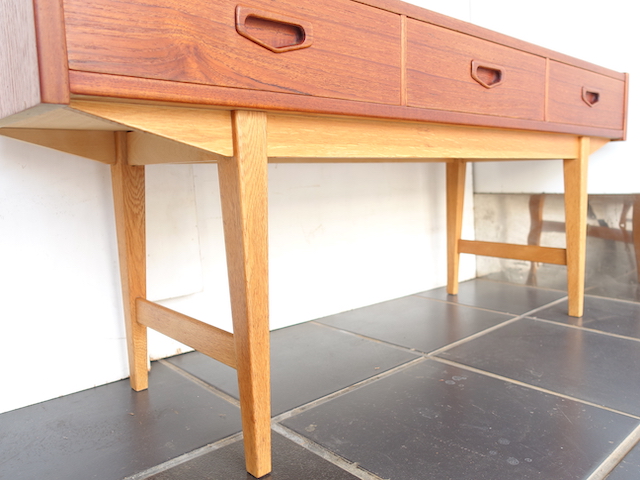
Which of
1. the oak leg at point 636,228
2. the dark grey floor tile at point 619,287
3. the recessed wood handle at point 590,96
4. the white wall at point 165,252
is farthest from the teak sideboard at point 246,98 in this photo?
the dark grey floor tile at point 619,287

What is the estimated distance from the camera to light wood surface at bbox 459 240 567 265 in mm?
1644

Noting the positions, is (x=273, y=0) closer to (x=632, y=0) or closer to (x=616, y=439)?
(x=616, y=439)

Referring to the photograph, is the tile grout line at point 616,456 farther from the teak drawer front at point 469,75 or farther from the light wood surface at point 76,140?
the light wood surface at point 76,140

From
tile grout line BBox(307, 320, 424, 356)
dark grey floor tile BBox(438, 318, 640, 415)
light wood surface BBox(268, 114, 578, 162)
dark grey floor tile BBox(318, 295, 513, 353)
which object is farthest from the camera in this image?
dark grey floor tile BBox(318, 295, 513, 353)

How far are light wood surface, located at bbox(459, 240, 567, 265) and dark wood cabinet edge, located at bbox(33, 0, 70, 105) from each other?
152 cm

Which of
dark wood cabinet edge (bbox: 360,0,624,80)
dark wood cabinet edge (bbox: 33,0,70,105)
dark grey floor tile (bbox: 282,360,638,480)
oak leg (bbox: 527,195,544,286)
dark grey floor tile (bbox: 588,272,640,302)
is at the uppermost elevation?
dark wood cabinet edge (bbox: 360,0,624,80)

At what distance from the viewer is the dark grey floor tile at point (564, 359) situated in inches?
42.9

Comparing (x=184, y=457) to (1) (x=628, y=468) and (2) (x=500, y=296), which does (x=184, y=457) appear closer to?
(1) (x=628, y=468)

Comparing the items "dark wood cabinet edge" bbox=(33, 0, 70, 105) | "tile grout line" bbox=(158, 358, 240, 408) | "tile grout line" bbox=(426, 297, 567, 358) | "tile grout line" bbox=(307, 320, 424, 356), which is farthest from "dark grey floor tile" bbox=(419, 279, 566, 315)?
"dark wood cabinet edge" bbox=(33, 0, 70, 105)

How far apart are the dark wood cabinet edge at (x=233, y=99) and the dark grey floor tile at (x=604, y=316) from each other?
0.83 m

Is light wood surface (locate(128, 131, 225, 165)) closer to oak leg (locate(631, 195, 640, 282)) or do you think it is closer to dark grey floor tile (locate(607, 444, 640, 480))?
dark grey floor tile (locate(607, 444, 640, 480))

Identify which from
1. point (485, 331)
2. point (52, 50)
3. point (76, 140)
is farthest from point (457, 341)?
point (52, 50)

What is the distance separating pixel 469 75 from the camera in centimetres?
111

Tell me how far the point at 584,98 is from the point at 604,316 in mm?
704
